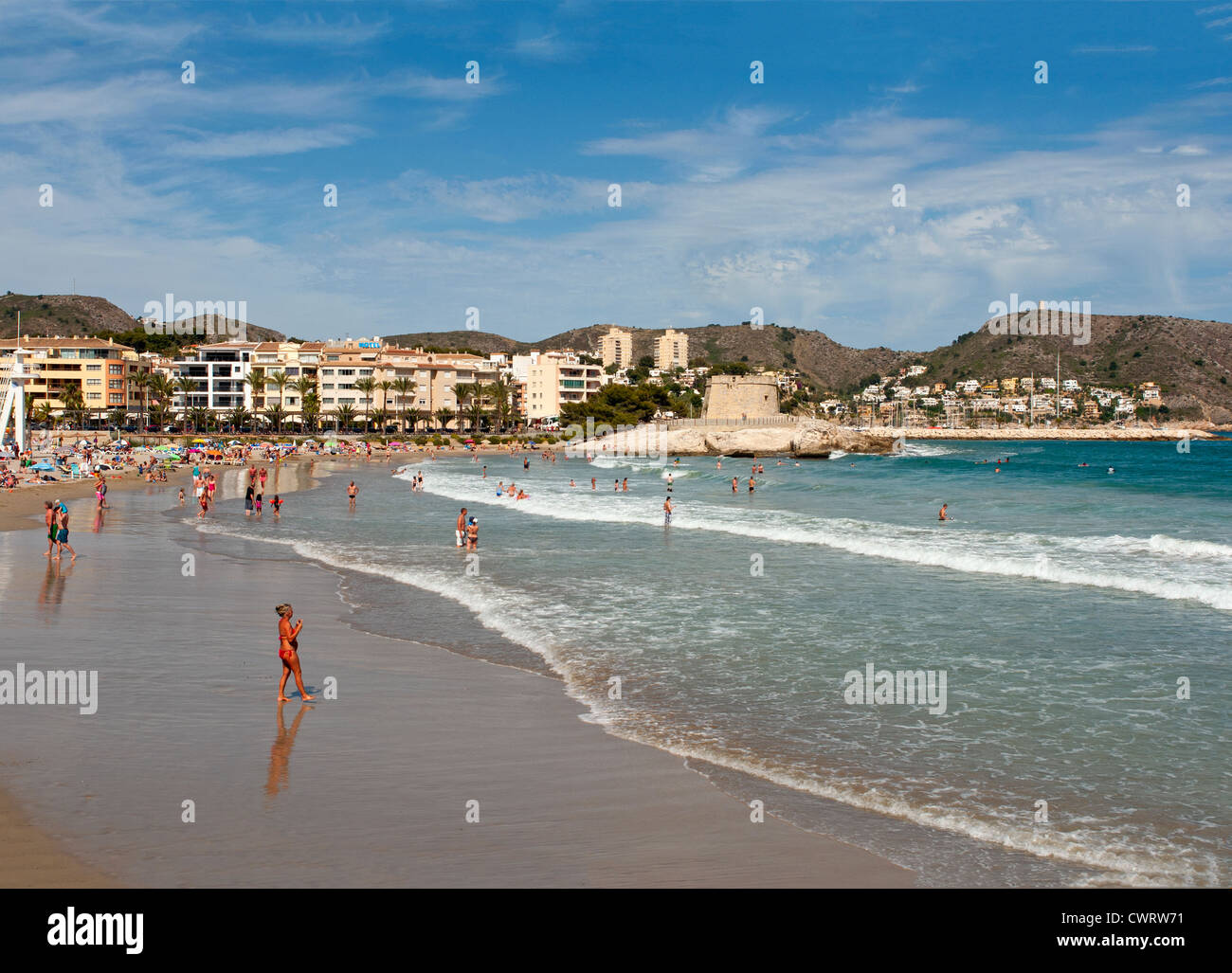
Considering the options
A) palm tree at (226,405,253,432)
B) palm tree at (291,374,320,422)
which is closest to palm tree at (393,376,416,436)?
palm tree at (291,374,320,422)

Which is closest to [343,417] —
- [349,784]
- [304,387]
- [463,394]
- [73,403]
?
[304,387]

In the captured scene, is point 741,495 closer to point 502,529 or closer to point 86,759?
point 502,529

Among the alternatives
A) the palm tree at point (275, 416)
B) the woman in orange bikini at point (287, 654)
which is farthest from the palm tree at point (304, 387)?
the woman in orange bikini at point (287, 654)

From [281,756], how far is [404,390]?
11453 centimetres

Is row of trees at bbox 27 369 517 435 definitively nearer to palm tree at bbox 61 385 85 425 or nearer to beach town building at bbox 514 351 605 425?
palm tree at bbox 61 385 85 425

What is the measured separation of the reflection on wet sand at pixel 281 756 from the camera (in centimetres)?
807

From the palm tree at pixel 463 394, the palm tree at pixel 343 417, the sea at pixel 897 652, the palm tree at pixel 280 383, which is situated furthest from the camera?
the palm tree at pixel 463 394

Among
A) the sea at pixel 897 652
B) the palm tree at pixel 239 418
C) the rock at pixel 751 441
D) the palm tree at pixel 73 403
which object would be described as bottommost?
the sea at pixel 897 652

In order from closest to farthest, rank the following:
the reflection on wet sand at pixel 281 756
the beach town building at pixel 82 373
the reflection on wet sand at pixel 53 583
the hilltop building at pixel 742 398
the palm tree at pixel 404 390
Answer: the reflection on wet sand at pixel 281 756
the reflection on wet sand at pixel 53 583
the hilltop building at pixel 742 398
the beach town building at pixel 82 373
the palm tree at pixel 404 390

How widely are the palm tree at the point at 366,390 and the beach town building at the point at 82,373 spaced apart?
84.6 ft

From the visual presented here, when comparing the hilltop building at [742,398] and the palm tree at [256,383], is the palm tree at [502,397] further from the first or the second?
the hilltop building at [742,398]

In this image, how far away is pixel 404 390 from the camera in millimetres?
119812

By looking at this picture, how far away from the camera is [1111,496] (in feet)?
154

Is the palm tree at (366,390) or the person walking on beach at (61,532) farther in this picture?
the palm tree at (366,390)
